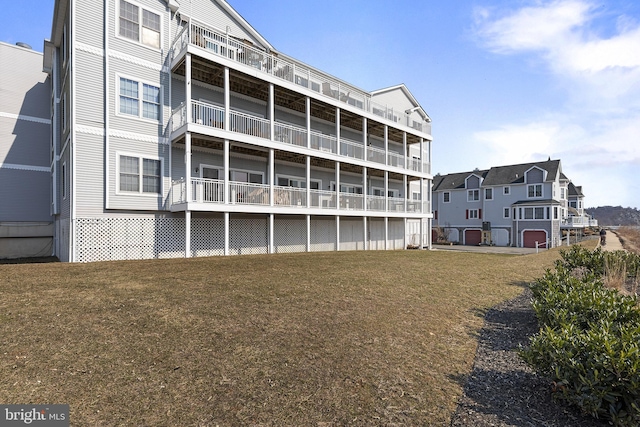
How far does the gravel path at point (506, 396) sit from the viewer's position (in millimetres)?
3350

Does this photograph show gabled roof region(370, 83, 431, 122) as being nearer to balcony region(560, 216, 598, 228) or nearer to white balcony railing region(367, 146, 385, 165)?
white balcony railing region(367, 146, 385, 165)

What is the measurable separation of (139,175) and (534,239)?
45.3 meters

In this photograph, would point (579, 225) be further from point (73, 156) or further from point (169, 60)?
point (73, 156)

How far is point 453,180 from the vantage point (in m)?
51.7

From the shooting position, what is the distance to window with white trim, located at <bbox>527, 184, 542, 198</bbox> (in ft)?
138

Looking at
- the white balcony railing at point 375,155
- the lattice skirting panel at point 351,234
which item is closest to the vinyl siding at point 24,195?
the lattice skirting panel at point 351,234

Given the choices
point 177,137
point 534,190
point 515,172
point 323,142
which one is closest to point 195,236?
point 177,137

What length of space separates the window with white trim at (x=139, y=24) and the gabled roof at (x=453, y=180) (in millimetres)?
45984

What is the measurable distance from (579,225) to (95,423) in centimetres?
5842

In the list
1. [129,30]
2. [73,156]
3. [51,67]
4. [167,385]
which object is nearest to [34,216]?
[51,67]

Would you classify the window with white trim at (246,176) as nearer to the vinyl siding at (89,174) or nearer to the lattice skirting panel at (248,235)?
the lattice skirting panel at (248,235)

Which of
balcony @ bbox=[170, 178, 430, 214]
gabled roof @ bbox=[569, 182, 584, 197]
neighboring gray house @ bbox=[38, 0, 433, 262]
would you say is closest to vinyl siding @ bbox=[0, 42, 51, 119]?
neighboring gray house @ bbox=[38, 0, 433, 262]

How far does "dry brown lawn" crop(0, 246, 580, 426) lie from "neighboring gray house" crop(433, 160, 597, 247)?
40.5m

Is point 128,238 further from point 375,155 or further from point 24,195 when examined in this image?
point 375,155
